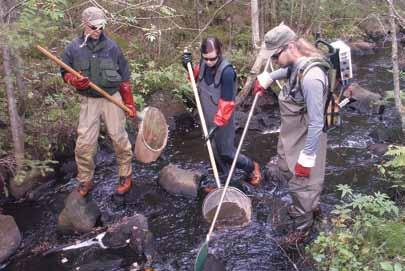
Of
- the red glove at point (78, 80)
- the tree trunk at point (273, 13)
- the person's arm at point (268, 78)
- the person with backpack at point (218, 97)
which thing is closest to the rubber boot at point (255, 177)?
the person with backpack at point (218, 97)

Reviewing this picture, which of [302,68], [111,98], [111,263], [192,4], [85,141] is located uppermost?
[192,4]

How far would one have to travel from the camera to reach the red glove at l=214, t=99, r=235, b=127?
552 cm

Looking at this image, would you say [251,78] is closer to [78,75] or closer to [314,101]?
[78,75]

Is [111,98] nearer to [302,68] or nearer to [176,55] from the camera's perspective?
[302,68]

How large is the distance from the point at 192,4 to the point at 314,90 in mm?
10075

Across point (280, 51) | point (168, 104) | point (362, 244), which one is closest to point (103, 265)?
point (362, 244)

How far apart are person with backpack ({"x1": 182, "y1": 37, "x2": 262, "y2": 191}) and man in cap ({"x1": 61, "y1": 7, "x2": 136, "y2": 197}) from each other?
1.02 metres

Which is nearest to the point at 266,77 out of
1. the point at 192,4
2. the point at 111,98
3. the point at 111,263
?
the point at 111,98

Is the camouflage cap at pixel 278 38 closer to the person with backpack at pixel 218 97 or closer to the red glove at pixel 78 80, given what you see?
the person with backpack at pixel 218 97

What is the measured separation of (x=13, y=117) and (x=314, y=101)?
3929 millimetres

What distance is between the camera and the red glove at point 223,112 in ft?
18.1

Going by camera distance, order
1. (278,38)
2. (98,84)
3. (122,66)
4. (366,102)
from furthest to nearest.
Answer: (366,102) → (122,66) → (98,84) → (278,38)

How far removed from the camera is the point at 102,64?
5355 millimetres

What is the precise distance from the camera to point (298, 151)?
4793mm
